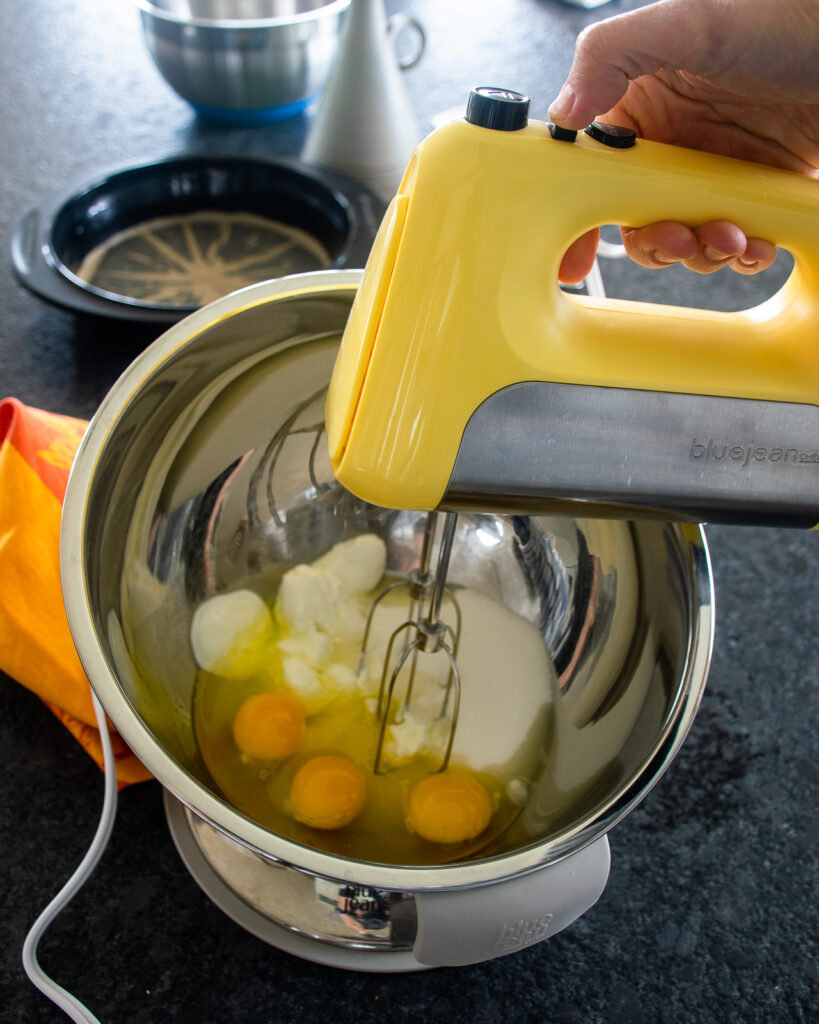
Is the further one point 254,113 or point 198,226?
point 254,113

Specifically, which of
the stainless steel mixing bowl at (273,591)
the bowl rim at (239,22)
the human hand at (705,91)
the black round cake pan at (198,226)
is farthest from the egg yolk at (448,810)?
the bowl rim at (239,22)

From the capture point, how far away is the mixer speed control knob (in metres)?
0.34

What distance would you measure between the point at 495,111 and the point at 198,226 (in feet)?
2.19

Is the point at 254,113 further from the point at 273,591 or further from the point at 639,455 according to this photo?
the point at 639,455

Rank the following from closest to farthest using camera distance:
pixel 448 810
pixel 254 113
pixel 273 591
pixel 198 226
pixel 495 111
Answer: pixel 495 111 → pixel 448 810 → pixel 273 591 → pixel 198 226 → pixel 254 113

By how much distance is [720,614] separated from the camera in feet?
2.27

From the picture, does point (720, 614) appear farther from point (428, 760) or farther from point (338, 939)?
point (338, 939)

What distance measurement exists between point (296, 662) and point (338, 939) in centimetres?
17

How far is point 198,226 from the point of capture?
3.07 feet

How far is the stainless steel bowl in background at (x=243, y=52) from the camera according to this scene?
97 centimetres

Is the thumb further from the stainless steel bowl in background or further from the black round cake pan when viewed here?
the stainless steel bowl in background

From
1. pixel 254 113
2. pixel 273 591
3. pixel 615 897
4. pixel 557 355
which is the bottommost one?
pixel 615 897

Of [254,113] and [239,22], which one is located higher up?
[239,22]

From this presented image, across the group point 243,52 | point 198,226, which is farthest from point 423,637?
point 243,52
